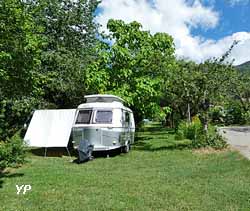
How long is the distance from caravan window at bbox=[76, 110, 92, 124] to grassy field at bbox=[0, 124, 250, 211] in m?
2.44

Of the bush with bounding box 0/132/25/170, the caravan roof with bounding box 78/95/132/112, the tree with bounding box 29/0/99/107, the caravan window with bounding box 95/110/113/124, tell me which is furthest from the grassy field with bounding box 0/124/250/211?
the tree with bounding box 29/0/99/107

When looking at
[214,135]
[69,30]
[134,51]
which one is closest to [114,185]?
[214,135]

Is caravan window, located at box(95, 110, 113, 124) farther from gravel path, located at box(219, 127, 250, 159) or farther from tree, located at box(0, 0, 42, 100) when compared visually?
gravel path, located at box(219, 127, 250, 159)

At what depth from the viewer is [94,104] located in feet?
57.3

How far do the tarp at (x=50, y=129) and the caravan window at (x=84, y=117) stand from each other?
409mm

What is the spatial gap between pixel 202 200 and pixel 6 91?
6565mm

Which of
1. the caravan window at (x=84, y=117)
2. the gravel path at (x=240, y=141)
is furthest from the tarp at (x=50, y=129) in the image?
the gravel path at (x=240, y=141)

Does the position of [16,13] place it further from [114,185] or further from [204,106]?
[204,106]

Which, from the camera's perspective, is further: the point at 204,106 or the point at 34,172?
the point at 204,106

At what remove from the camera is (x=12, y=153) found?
45.4 feet

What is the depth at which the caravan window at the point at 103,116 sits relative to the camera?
1691 centimetres

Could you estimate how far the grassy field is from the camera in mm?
7910

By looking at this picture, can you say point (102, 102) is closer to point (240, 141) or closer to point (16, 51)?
point (16, 51)

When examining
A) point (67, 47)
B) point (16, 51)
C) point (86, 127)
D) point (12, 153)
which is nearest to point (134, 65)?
point (67, 47)
